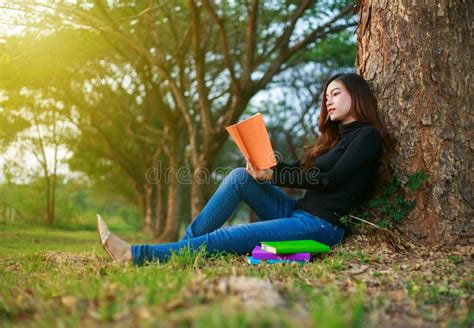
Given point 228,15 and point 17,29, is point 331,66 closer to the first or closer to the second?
point 228,15

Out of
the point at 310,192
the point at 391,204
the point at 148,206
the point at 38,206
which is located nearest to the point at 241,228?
the point at 310,192

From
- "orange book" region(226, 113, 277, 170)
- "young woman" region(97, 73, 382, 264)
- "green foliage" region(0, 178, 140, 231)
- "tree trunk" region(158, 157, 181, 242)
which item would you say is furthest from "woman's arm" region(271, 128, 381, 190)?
"tree trunk" region(158, 157, 181, 242)

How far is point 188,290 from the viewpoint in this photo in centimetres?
216

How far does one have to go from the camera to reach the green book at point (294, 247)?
3.44 m

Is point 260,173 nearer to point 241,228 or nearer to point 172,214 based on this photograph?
point 241,228

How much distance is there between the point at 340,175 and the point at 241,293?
1.78 metres

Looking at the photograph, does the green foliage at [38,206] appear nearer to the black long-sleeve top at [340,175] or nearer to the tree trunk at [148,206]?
the tree trunk at [148,206]

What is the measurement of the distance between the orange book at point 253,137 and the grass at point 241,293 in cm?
80

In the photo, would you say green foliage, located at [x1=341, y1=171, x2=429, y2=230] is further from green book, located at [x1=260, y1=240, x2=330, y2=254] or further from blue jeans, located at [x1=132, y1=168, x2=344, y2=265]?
green book, located at [x1=260, y1=240, x2=330, y2=254]

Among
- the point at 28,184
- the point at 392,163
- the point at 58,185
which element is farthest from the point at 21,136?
the point at 392,163

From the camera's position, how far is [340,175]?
366 centimetres

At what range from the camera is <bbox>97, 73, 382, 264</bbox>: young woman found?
12.0 ft

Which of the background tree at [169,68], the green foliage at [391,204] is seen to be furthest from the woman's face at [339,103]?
the background tree at [169,68]

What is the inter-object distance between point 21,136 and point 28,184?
936 millimetres
